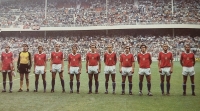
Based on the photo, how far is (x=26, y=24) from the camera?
45625 mm

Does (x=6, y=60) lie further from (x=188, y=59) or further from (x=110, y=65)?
(x=188, y=59)

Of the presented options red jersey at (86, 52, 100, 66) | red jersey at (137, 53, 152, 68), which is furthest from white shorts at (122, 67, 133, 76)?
red jersey at (86, 52, 100, 66)

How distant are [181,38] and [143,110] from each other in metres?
34.2

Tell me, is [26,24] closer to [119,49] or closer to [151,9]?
[119,49]

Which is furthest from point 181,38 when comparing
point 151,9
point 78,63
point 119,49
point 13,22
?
point 78,63

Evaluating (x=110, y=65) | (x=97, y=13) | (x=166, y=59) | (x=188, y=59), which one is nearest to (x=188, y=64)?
(x=188, y=59)

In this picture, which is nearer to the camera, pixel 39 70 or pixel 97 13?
pixel 39 70

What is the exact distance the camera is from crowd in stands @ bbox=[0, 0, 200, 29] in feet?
138

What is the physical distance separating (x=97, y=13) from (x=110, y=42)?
20.1 ft

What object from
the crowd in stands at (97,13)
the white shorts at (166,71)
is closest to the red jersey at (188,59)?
the white shorts at (166,71)

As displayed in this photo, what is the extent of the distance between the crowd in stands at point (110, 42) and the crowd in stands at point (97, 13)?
229cm

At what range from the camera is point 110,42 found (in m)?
41.9

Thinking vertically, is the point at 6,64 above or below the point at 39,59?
below

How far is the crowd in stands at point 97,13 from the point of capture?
1658 inches
